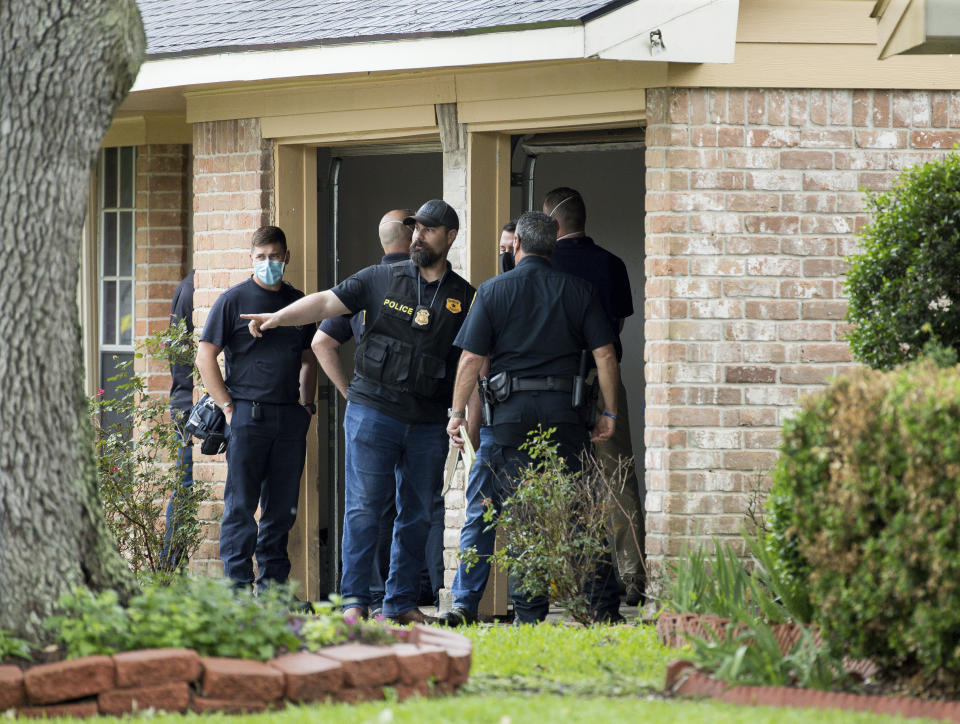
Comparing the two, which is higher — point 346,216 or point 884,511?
point 346,216

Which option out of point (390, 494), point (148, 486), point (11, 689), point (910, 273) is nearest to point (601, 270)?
point (390, 494)

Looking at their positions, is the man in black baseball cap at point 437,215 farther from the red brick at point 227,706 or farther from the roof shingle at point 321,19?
the red brick at point 227,706

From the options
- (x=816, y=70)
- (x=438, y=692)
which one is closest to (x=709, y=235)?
(x=816, y=70)

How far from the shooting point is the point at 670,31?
270 inches

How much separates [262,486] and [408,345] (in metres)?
1.44

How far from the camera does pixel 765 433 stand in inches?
285

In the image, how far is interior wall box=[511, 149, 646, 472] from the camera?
11164mm

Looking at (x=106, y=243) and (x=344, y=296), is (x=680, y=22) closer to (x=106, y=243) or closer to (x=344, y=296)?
(x=344, y=296)

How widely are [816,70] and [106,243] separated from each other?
5.52 m

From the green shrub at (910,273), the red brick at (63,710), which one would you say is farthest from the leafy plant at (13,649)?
the green shrub at (910,273)

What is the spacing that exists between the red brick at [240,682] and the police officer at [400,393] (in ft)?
10.0

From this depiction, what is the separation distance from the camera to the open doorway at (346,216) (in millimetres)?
8984

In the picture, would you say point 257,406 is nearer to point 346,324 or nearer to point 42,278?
point 346,324

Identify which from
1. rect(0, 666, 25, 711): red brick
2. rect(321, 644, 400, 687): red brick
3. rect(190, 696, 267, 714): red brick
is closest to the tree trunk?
rect(0, 666, 25, 711): red brick
